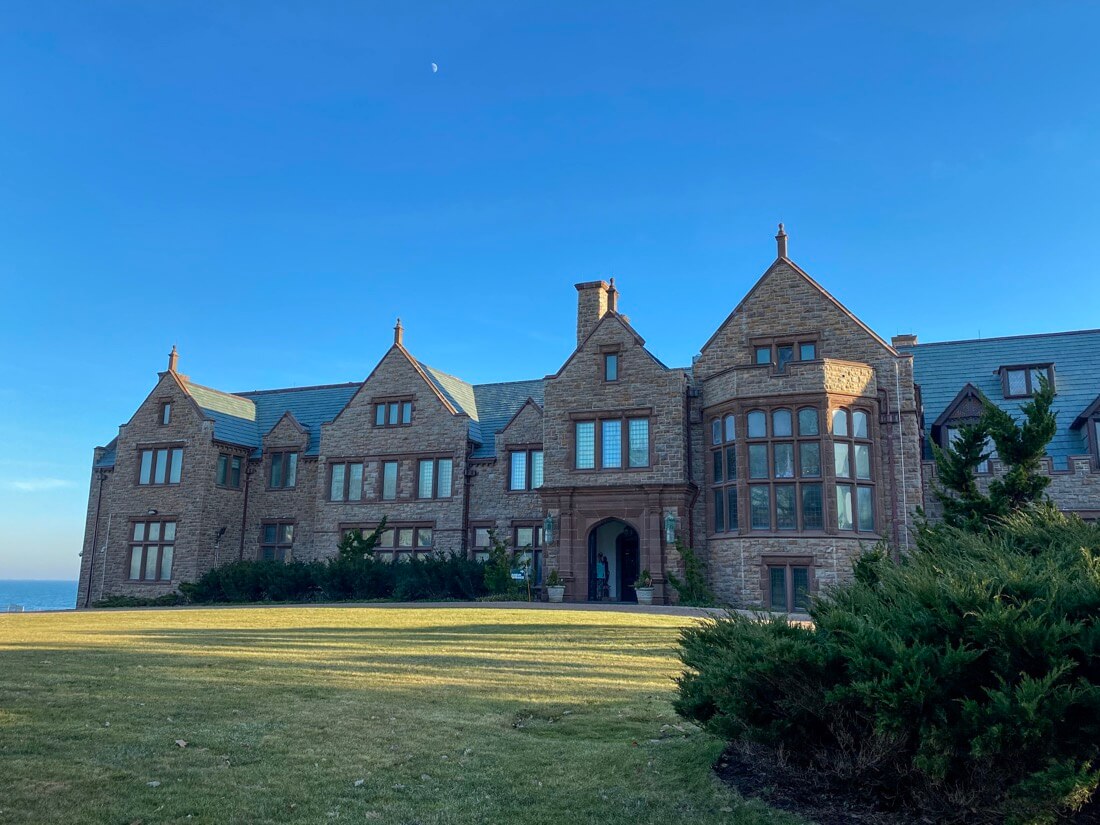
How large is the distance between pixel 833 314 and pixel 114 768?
26626 mm

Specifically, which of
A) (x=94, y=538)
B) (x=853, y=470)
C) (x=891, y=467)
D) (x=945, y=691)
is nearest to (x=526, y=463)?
(x=853, y=470)

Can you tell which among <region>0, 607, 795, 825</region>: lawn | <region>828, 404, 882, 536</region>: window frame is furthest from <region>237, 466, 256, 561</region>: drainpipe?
<region>828, 404, 882, 536</region>: window frame

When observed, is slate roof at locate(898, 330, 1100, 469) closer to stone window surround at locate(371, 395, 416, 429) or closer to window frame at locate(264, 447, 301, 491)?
stone window surround at locate(371, 395, 416, 429)

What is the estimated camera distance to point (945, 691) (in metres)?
5.63

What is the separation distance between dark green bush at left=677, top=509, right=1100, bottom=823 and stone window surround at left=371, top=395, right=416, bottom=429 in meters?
31.5

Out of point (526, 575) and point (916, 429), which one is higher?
point (916, 429)

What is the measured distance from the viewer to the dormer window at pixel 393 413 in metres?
37.8

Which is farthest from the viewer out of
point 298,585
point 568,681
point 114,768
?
point 298,585

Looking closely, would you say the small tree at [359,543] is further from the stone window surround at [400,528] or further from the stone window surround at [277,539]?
the stone window surround at [277,539]

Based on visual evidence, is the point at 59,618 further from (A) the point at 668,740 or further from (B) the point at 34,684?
(A) the point at 668,740

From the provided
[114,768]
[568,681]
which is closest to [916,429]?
[568,681]

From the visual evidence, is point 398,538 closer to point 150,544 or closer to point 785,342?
point 150,544

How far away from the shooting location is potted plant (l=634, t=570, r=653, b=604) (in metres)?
28.7

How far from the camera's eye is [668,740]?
849 centimetres
